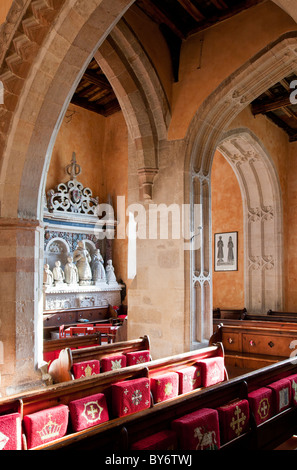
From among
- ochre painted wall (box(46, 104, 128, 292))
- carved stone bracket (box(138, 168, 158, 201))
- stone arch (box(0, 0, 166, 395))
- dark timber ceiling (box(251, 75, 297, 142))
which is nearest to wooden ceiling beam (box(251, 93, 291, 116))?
dark timber ceiling (box(251, 75, 297, 142))

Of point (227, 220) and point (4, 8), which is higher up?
point (4, 8)

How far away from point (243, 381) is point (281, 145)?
759cm

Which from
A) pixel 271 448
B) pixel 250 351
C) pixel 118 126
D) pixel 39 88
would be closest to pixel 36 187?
pixel 39 88

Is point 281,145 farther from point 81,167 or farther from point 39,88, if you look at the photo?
point 39,88

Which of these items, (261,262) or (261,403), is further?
(261,262)

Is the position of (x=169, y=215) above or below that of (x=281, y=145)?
below

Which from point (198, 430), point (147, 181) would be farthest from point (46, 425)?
point (147, 181)

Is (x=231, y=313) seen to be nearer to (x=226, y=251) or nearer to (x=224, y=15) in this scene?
(x=226, y=251)

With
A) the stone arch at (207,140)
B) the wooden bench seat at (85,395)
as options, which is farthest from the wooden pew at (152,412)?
the stone arch at (207,140)

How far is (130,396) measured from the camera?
2891 mm

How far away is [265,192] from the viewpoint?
9.19 meters

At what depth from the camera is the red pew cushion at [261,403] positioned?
107 inches

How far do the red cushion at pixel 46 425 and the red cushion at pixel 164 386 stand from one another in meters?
0.89

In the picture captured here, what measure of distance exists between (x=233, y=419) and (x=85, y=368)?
1.56 meters
